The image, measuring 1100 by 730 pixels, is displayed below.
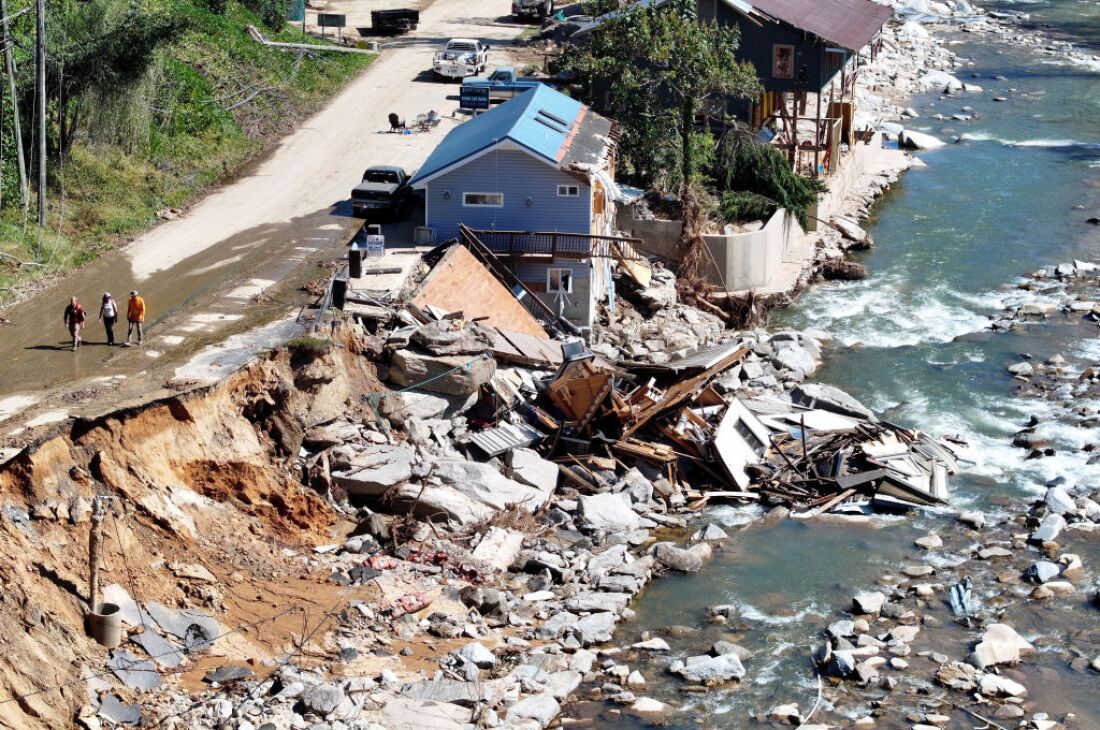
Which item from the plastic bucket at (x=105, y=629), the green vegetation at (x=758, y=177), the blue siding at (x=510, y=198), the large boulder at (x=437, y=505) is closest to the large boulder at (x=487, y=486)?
the large boulder at (x=437, y=505)

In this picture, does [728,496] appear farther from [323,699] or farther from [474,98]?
[474,98]

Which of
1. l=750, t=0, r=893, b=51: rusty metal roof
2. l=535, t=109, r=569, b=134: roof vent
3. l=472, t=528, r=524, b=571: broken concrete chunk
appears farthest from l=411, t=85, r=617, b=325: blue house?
l=750, t=0, r=893, b=51: rusty metal roof

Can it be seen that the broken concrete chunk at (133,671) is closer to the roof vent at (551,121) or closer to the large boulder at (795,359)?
the large boulder at (795,359)

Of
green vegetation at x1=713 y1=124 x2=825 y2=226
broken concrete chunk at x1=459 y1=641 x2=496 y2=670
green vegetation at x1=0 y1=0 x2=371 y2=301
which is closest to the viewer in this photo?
broken concrete chunk at x1=459 y1=641 x2=496 y2=670

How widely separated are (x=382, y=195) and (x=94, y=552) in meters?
21.0

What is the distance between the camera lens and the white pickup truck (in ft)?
196

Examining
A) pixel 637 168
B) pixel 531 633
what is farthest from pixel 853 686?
pixel 637 168

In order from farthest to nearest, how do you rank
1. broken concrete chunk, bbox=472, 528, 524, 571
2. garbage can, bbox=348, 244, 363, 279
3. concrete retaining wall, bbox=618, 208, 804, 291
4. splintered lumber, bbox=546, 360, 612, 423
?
concrete retaining wall, bbox=618, 208, 804, 291
garbage can, bbox=348, 244, 363, 279
splintered lumber, bbox=546, 360, 612, 423
broken concrete chunk, bbox=472, 528, 524, 571

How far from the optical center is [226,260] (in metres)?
39.3

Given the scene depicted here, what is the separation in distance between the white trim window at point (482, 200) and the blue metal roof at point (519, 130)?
109cm

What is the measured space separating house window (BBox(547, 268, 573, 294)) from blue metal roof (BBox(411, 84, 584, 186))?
2.96 metres

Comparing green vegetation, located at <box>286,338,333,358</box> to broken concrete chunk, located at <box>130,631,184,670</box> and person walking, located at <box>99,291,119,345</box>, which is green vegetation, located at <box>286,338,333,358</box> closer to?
person walking, located at <box>99,291,119,345</box>

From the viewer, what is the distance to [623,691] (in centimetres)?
2606

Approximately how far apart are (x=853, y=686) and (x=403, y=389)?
12.6 meters
